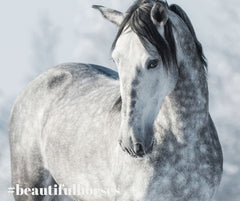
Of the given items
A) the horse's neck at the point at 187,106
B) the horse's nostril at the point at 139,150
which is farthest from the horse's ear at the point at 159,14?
the horse's nostril at the point at 139,150

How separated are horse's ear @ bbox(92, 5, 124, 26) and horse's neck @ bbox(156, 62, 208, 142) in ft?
2.51

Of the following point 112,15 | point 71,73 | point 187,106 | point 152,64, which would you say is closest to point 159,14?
point 152,64

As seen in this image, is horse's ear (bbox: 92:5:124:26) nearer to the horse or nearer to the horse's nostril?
the horse

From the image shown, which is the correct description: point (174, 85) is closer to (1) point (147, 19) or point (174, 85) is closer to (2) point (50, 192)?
(1) point (147, 19)

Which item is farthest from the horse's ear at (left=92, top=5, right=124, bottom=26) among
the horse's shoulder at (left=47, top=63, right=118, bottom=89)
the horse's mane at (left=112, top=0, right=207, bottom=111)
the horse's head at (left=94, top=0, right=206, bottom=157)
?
the horse's shoulder at (left=47, top=63, right=118, bottom=89)

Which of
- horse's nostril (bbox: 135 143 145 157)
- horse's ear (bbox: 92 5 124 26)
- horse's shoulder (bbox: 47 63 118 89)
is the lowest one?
horse's shoulder (bbox: 47 63 118 89)

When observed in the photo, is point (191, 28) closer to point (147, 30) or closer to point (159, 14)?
point (159, 14)

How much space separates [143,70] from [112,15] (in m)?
0.96

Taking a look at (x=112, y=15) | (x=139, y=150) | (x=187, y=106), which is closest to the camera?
(x=139, y=150)

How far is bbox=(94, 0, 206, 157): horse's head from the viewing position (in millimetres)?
3953

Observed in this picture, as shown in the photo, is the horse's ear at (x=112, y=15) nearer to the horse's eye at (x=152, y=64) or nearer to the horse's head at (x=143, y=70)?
the horse's head at (x=143, y=70)

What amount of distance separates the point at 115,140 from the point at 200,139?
88 centimetres

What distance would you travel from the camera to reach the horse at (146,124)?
4.00 meters

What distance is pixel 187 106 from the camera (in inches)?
174
